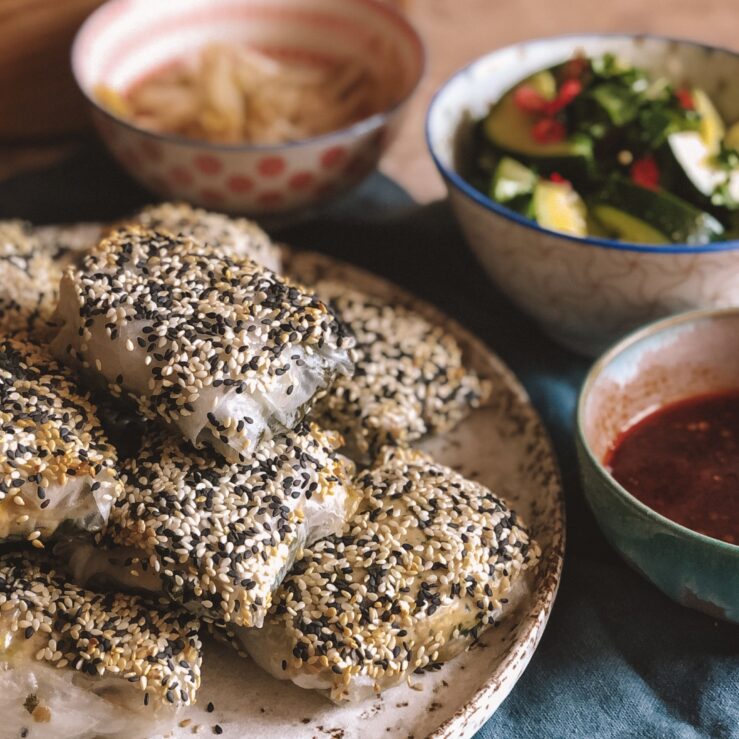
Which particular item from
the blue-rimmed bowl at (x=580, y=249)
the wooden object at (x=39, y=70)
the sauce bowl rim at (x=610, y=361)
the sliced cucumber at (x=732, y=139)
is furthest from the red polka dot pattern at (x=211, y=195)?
the sliced cucumber at (x=732, y=139)

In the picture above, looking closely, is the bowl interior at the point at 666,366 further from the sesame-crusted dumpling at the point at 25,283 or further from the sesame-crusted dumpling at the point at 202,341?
the sesame-crusted dumpling at the point at 25,283

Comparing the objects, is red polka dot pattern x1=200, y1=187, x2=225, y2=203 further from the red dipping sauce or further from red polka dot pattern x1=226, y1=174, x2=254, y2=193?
the red dipping sauce

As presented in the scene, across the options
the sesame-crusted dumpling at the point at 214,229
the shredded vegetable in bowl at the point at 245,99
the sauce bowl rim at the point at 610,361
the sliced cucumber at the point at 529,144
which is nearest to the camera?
the sauce bowl rim at the point at 610,361

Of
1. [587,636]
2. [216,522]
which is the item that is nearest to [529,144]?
[587,636]

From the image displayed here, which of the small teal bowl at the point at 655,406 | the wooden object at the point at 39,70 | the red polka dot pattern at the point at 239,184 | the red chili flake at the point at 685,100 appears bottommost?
the wooden object at the point at 39,70

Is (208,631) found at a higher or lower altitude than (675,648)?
lower

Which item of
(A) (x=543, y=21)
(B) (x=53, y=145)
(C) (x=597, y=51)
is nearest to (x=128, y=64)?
(B) (x=53, y=145)

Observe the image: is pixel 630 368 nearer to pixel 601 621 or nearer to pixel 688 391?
pixel 688 391
